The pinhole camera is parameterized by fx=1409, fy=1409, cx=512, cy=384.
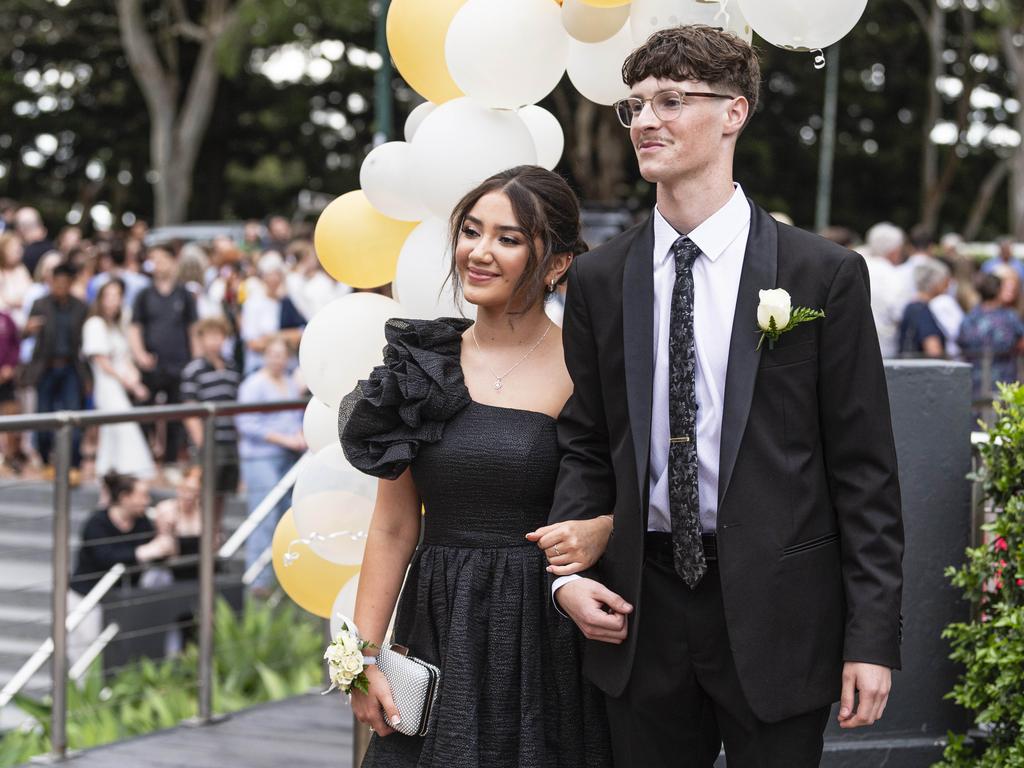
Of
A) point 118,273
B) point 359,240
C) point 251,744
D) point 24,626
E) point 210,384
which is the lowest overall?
point 24,626

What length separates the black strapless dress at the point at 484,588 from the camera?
3094mm

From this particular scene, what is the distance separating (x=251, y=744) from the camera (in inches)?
217

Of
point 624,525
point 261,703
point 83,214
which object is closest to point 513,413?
point 624,525

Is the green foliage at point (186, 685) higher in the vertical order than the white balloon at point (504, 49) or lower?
lower

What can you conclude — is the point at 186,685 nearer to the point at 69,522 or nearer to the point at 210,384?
the point at 69,522

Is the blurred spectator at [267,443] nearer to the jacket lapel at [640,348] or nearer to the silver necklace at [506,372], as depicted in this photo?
the silver necklace at [506,372]

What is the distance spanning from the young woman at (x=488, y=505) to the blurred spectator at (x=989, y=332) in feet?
29.4

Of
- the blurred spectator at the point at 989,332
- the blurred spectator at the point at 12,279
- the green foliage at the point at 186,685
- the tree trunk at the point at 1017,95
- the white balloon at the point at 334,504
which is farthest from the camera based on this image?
the tree trunk at the point at 1017,95

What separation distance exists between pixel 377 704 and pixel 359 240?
4.71ft

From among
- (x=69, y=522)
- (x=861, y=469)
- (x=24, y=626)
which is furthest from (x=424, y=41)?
(x=24, y=626)

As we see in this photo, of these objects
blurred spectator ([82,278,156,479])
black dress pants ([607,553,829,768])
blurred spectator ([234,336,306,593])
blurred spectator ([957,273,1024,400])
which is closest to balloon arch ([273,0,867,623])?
black dress pants ([607,553,829,768])

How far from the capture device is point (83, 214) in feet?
124

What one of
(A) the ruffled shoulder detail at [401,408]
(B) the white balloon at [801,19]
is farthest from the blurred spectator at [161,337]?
(B) the white balloon at [801,19]

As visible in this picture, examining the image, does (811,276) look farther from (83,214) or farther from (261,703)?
(83,214)
